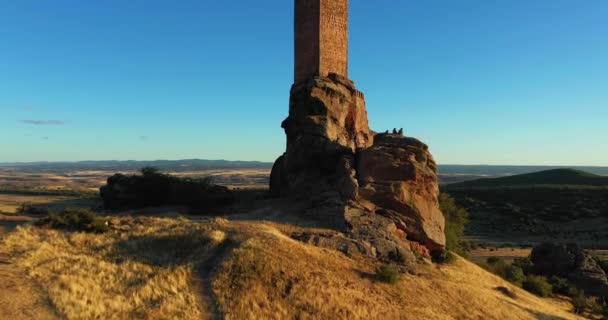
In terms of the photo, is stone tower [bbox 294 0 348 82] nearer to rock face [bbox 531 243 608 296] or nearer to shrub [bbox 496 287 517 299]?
shrub [bbox 496 287 517 299]

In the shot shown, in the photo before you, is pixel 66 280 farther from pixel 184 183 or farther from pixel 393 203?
pixel 184 183

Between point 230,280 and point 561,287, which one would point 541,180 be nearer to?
point 561,287

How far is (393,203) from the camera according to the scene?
20.4 metres

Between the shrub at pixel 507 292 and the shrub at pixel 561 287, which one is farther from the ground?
the shrub at pixel 507 292

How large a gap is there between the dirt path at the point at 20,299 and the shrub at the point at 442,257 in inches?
616

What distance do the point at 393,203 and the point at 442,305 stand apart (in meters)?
6.78

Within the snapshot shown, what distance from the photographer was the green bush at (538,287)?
21.7 metres

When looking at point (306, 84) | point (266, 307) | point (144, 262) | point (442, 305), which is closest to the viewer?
point (266, 307)

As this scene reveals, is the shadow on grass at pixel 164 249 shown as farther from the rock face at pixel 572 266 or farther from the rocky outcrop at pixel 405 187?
the rock face at pixel 572 266

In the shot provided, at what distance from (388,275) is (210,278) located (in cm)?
626

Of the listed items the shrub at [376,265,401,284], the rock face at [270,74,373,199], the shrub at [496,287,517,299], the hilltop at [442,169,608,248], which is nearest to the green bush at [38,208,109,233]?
the rock face at [270,74,373,199]

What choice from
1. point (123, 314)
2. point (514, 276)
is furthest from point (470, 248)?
point (123, 314)

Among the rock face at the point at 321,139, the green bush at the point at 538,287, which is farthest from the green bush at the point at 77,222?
the green bush at the point at 538,287

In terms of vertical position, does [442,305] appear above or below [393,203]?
below
